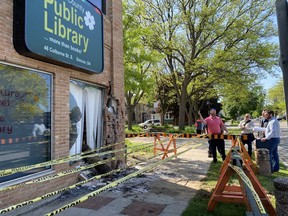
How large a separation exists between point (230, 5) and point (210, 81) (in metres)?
7.22

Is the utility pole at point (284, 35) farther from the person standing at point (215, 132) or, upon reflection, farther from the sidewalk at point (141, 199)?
the person standing at point (215, 132)

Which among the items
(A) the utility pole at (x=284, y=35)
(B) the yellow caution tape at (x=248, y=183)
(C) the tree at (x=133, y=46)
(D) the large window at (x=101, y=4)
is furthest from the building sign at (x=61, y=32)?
(C) the tree at (x=133, y=46)

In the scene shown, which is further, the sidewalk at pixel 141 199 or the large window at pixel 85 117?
the large window at pixel 85 117

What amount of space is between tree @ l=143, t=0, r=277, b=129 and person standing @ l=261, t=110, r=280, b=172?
15128mm

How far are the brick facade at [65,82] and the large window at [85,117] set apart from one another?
7.6 inches

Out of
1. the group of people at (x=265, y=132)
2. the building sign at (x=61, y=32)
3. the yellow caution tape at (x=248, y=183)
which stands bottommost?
the yellow caution tape at (x=248, y=183)

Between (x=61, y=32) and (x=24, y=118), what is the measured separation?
200cm

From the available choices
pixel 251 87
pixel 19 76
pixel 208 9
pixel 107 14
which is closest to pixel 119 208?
pixel 19 76

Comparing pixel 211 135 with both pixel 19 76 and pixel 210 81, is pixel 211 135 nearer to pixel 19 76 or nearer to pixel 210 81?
pixel 19 76

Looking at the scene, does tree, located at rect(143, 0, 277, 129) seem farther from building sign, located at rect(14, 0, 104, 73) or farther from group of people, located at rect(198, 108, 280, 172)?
building sign, located at rect(14, 0, 104, 73)

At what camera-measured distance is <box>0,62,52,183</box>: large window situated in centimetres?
490

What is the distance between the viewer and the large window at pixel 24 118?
4902mm

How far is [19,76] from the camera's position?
5234mm

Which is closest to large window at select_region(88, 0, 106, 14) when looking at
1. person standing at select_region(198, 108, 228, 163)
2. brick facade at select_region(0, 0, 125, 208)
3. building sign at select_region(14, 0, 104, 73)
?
brick facade at select_region(0, 0, 125, 208)
